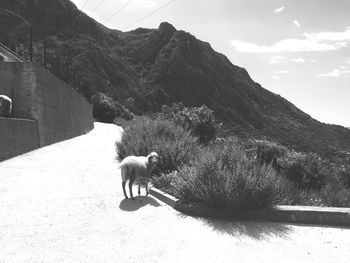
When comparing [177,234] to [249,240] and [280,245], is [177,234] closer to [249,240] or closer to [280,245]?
[249,240]

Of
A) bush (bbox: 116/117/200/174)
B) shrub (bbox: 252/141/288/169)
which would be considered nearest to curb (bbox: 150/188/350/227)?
bush (bbox: 116/117/200/174)

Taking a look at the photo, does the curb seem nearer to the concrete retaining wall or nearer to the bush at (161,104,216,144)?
the concrete retaining wall

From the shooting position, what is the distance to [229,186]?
6516 mm

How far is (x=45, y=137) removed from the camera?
15.2 meters

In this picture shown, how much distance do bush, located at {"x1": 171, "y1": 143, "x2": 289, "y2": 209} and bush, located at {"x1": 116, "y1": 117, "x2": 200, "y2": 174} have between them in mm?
1374

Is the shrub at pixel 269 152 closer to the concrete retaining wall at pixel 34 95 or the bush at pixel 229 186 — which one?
the concrete retaining wall at pixel 34 95

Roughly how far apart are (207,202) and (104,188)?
110 inches

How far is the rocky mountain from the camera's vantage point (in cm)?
10931

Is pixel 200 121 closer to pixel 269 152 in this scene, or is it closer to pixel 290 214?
pixel 269 152

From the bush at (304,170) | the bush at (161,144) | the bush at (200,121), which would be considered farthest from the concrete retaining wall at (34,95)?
the bush at (304,170)

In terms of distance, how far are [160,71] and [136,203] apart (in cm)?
14767

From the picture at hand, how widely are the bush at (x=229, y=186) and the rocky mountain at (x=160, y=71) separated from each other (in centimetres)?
9150

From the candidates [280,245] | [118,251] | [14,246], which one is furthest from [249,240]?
[14,246]

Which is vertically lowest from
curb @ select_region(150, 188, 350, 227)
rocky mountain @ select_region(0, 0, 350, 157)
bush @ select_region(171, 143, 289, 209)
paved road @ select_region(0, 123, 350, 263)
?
paved road @ select_region(0, 123, 350, 263)
